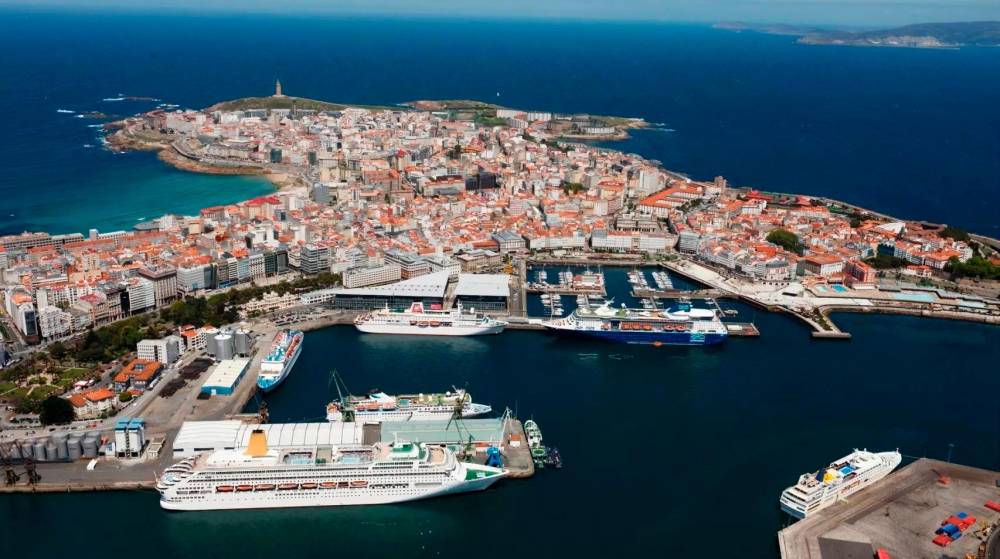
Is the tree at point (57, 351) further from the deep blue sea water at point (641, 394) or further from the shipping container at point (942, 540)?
the shipping container at point (942, 540)

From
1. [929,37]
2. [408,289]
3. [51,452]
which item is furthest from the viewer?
[929,37]

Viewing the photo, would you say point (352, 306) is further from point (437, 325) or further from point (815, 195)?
point (815, 195)

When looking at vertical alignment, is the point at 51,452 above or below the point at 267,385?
below

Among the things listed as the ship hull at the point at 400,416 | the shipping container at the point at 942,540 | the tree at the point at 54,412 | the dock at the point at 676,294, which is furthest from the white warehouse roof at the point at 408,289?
the shipping container at the point at 942,540

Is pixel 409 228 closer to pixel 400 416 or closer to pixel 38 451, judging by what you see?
pixel 400 416

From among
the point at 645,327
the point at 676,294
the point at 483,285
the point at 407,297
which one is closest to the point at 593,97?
the point at 676,294

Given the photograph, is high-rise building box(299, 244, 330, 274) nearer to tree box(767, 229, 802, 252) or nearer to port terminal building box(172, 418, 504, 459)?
port terminal building box(172, 418, 504, 459)
